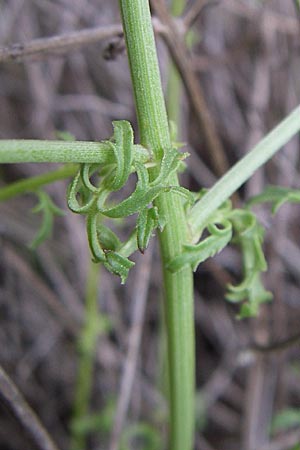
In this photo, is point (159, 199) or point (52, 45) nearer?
point (159, 199)

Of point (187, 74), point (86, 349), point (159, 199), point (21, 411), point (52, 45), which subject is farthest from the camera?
point (86, 349)

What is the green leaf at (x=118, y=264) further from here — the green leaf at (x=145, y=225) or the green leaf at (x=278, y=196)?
the green leaf at (x=278, y=196)

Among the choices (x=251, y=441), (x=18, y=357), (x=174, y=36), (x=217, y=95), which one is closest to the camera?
(x=174, y=36)

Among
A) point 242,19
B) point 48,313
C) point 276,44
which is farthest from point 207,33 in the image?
point 48,313

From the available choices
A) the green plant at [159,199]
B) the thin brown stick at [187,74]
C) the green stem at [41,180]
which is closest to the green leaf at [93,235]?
the green plant at [159,199]

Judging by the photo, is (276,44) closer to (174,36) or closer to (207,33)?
(207,33)

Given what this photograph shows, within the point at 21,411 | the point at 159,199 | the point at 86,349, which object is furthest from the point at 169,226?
the point at 86,349

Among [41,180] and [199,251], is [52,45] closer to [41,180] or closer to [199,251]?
[41,180]
